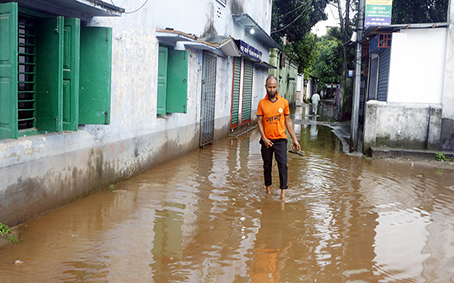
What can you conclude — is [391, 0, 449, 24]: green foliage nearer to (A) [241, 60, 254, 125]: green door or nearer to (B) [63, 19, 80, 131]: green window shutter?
(A) [241, 60, 254, 125]: green door

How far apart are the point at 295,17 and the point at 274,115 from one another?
22.5 metres

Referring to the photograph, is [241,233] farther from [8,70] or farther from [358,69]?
[358,69]

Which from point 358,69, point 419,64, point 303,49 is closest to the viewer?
point 419,64

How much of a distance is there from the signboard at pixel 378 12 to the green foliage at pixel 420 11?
12.2 meters

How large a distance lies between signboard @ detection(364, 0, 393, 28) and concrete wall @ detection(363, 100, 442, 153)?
2374mm

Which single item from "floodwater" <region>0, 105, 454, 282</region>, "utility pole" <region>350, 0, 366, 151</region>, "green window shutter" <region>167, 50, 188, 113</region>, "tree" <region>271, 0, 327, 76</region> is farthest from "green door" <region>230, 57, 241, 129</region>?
"tree" <region>271, 0, 327, 76</region>

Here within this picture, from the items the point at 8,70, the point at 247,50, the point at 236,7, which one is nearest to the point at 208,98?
the point at 247,50

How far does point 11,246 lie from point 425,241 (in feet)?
15.3

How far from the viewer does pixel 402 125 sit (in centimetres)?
1156

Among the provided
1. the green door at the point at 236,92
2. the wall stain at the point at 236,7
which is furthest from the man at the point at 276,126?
the green door at the point at 236,92

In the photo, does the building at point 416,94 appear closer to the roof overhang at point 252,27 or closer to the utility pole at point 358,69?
the utility pole at point 358,69

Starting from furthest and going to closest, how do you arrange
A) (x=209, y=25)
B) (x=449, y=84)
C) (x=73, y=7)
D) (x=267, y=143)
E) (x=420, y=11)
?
(x=420, y=11)
(x=209, y=25)
(x=449, y=84)
(x=267, y=143)
(x=73, y=7)

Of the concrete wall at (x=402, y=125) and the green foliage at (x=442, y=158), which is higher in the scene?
the concrete wall at (x=402, y=125)

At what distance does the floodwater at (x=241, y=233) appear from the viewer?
4.05 metres
